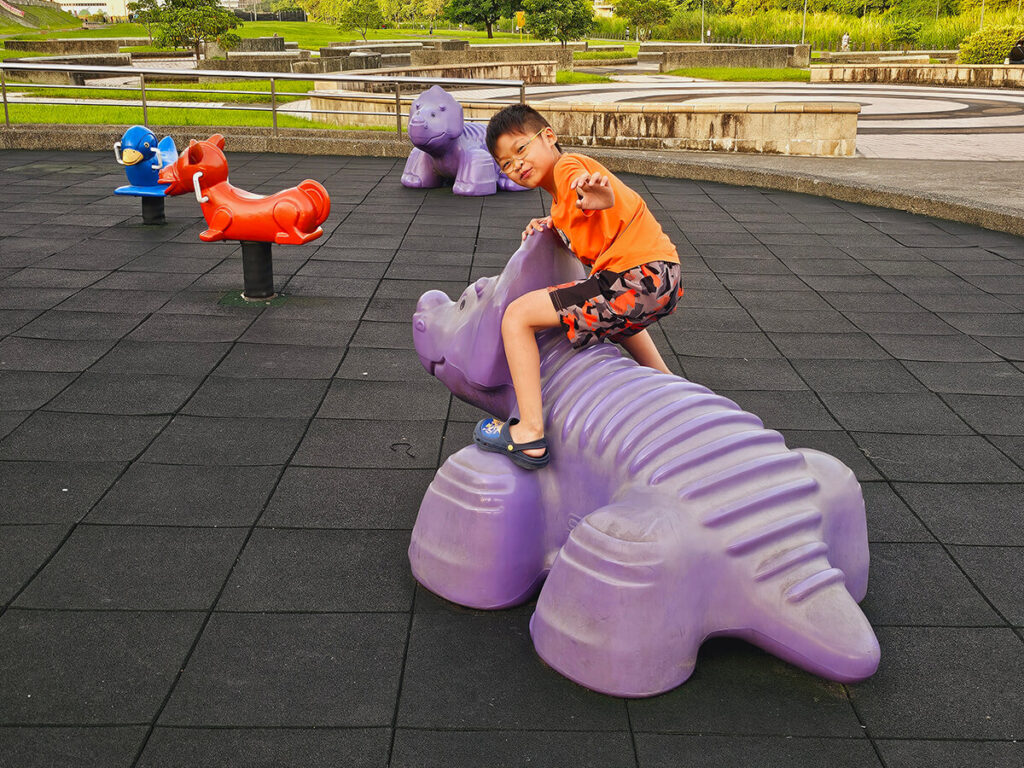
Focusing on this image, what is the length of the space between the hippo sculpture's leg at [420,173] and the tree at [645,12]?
48.3m

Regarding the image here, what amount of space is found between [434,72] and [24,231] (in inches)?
728

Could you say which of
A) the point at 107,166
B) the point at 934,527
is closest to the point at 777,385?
the point at 934,527

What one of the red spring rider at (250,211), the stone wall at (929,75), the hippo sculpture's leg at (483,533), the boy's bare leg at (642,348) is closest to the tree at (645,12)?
the stone wall at (929,75)

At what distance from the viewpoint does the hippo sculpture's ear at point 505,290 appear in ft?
11.3

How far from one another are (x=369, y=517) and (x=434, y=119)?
23.6ft

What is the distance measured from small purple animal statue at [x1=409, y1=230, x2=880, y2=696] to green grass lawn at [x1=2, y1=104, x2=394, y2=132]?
1404cm

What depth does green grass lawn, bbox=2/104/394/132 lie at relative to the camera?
1653 centimetres

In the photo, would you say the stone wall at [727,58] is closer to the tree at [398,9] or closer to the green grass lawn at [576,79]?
the green grass lawn at [576,79]

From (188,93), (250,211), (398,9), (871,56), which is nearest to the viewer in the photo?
(250,211)

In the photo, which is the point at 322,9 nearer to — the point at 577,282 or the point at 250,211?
the point at 250,211

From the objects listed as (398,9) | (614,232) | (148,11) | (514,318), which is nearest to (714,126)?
(614,232)

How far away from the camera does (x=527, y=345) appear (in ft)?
10.8

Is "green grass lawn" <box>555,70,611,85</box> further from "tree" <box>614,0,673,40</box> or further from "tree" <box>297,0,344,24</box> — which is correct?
"tree" <box>297,0,344,24</box>

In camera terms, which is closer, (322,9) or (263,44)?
(263,44)
